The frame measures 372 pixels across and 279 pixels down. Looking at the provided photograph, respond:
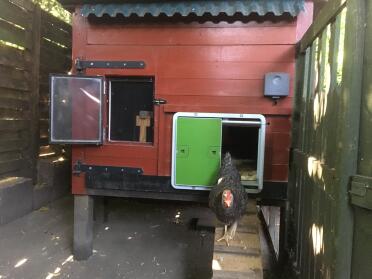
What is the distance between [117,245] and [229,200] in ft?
8.02

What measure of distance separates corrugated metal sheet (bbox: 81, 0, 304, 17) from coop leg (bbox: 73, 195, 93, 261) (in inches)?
89.7

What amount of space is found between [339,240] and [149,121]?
301cm

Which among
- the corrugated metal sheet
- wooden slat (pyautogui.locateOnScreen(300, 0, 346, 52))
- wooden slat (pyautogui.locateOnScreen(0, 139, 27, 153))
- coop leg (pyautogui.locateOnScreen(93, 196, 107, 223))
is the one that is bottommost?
coop leg (pyautogui.locateOnScreen(93, 196, 107, 223))

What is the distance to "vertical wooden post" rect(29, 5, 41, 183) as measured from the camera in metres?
6.46

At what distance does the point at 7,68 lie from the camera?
5789 millimetres

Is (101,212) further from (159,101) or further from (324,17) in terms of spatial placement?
(324,17)

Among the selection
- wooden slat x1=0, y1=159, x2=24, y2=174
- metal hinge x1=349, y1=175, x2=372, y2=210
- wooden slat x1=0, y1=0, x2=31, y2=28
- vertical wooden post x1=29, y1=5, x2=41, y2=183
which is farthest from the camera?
vertical wooden post x1=29, y1=5, x2=41, y2=183

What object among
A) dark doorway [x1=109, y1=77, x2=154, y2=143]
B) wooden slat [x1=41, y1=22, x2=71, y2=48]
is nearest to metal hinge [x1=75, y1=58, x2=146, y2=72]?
dark doorway [x1=109, y1=77, x2=154, y2=143]

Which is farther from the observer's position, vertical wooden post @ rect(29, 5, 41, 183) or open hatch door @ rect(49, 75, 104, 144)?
vertical wooden post @ rect(29, 5, 41, 183)

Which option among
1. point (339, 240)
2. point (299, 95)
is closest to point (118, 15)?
point (299, 95)

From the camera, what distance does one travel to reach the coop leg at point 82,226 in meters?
4.67

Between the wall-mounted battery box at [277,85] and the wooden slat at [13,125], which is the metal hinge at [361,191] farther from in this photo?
the wooden slat at [13,125]

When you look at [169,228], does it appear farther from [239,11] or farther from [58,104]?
[239,11]

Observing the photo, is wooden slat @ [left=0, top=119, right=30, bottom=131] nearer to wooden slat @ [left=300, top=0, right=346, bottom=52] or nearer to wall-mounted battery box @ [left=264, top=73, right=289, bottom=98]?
wall-mounted battery box @ [left=264, top=73, right=289, bottom=98]
